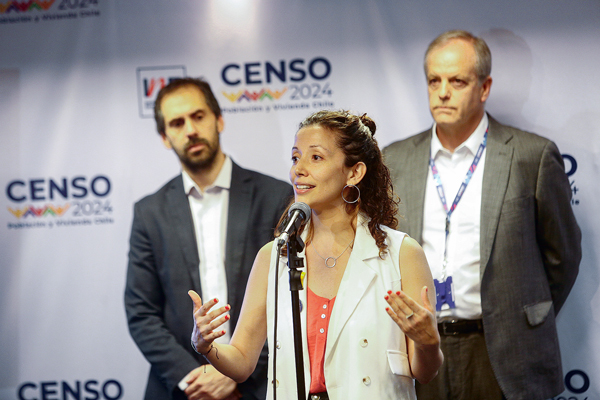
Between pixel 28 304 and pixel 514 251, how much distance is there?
10.6 ft

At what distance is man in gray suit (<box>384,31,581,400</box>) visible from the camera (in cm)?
319

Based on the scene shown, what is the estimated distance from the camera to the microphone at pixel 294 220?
182 cm

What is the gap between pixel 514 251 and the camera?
10.5ft

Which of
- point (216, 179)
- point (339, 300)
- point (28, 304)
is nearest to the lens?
point (339, 300)

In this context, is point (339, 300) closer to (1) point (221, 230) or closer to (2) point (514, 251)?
(2) point (514, 251)

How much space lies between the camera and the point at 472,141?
3.40 meters

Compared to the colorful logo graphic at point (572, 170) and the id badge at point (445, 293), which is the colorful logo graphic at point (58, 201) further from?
the colorful logo graphic at point (572, 170)

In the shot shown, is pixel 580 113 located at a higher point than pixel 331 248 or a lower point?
higher

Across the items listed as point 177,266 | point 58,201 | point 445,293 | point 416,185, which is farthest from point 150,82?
point 445,293

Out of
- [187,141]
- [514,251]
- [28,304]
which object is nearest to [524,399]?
[514,251]

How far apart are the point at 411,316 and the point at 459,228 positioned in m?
1.53

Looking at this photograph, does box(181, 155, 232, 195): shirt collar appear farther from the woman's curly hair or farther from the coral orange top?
the coral orange top

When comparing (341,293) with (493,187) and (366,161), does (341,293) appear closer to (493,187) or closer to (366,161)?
(366,161)

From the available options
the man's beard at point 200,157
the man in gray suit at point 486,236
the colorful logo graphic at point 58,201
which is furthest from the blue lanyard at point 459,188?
the colorful logo graphic at point 58,201
